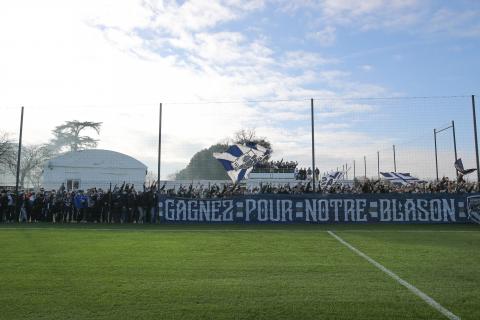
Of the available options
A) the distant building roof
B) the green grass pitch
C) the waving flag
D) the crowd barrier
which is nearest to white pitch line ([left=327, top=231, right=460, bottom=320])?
the green grass pitch

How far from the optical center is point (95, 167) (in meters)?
37.7

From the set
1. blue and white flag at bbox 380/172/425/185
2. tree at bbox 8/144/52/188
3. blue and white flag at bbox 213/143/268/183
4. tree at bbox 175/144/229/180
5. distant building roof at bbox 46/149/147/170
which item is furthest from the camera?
tree at bbox 8/144/52/188

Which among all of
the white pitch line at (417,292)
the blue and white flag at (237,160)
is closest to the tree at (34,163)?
the blue and white flag at (237,160)

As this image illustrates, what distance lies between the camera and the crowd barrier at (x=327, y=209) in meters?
17.6

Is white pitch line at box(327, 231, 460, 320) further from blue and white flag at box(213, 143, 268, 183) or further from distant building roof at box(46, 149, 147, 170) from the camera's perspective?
distant building roof at box(46, 149, 147, 170)

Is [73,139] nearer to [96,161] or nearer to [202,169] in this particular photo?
[96,161]

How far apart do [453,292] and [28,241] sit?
32.9ft

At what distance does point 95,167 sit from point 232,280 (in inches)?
1344

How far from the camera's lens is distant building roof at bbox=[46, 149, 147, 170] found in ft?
126

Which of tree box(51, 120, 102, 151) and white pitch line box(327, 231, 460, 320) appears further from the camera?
tree box(51, 120, 102, 151)

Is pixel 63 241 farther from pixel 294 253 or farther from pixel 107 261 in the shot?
pixel 294 253

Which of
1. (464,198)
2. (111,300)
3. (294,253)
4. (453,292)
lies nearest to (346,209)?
(464,198)

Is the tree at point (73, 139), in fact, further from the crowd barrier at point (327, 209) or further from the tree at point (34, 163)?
the crowd barrier at point (327, 209)

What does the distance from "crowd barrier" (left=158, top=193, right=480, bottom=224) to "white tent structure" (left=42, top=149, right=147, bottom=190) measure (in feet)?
64.5
